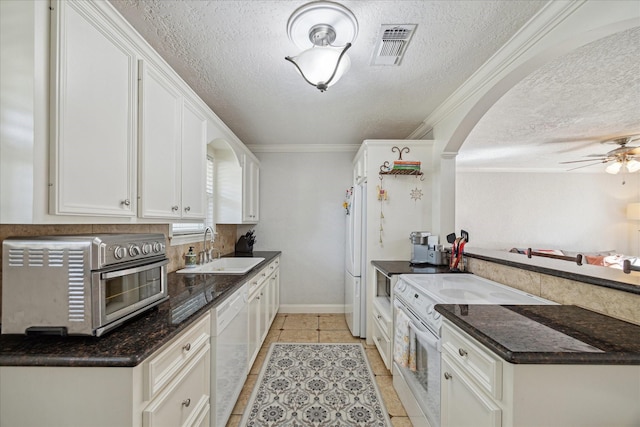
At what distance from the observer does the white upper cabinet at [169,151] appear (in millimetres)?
1429

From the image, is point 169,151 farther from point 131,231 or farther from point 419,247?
point 419,247

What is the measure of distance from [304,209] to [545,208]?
5.36 meters

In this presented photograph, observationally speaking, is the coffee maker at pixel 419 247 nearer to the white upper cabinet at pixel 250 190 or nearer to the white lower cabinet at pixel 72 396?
the white upper cabinet at pixel 250 190

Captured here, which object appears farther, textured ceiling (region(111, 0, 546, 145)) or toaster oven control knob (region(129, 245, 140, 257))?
textured ceiling (region(111, 0, 546, 145))

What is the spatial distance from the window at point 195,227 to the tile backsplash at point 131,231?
7cm

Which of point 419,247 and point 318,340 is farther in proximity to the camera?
point 318,340

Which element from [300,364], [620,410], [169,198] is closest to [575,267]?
[620,410]

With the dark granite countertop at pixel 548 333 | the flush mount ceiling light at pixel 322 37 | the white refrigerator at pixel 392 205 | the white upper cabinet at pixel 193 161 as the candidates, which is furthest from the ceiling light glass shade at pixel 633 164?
the white upper cabinet at pixel 193 161

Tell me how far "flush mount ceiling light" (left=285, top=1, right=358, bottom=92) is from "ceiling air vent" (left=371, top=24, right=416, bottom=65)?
0.63 ft

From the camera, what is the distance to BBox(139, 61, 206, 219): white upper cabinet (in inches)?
56.2

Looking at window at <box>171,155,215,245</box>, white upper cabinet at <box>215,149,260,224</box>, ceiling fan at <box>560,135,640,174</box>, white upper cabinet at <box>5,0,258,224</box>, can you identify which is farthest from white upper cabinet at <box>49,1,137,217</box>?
ceiling fan at <box>560,135,640,174</box>

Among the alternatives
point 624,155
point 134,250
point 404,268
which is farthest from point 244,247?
point 624,155

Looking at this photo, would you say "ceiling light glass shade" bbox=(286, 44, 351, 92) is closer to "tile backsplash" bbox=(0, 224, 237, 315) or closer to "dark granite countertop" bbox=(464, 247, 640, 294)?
"tile backsplash" bbox=(0, 224, 237, 315)

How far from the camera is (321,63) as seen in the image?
1569 millimetres
